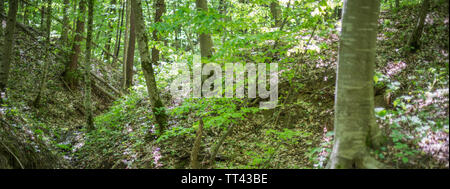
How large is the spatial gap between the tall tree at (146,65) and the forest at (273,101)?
25mm

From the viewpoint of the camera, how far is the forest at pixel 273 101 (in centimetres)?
360

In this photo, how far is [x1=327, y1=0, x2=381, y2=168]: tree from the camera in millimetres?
3525

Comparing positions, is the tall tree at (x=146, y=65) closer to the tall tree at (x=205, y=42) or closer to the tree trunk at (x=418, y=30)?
the tall tree at (x=205, y=42)

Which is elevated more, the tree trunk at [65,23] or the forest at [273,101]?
the tree trunk at [65,23]

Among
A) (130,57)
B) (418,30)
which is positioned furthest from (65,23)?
(418,30)

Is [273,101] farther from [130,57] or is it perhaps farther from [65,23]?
[65,23]

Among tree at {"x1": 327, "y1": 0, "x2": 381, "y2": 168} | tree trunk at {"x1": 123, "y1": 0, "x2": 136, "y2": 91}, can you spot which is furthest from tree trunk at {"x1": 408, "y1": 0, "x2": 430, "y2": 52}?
tree trunk at {"x1": 123, "y1": 0, "x2": 136, "y2": 91}

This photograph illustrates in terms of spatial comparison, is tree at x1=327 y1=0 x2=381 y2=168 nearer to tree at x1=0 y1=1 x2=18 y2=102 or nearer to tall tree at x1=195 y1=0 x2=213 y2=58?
tall tree at x1=195 y1=0 x2=213 y2=58

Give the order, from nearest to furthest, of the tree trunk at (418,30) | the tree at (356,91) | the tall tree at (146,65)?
the tree at (356,91)
the tree trunk at (418,30)
the tall tree at (146,65)

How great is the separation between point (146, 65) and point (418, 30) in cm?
608

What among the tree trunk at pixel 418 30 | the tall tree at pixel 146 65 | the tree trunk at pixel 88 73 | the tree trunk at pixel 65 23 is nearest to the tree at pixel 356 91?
the tree trunk at pixel 418 30

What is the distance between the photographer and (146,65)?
6941mm

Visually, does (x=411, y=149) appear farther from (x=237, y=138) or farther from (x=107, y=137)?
(x=107, y=137)

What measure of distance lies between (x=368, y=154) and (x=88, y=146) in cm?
703
